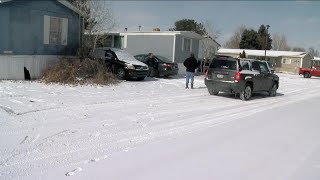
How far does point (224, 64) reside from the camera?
14797 mm

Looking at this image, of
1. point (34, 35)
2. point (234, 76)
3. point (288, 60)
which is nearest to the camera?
point (234, 76)

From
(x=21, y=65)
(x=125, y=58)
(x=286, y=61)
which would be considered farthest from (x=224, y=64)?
(x=286, y=61)

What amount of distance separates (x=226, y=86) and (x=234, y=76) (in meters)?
0.53

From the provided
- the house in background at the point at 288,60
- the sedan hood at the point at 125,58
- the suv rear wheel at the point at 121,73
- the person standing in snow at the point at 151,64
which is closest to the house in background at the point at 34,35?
the sedan hood at the point at 125,58

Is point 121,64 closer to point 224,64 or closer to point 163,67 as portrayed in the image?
point 163,67

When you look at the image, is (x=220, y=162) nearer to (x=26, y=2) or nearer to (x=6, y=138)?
(x=6, y=138)

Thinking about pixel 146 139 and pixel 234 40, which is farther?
pixel 234 40

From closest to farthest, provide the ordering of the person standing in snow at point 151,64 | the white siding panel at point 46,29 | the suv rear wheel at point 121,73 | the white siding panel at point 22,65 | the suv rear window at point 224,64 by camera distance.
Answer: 1. the suv rear window at point 224,64
2. the white siding panel at point 22,65
3. the white siding panel at point 46,29
4. the suv rear wheel at point 121,73
5. the person standing in snow at point 151,64

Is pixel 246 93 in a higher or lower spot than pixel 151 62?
lower

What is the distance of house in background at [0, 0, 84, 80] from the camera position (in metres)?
15.6

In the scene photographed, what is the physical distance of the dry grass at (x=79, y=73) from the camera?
15.8m

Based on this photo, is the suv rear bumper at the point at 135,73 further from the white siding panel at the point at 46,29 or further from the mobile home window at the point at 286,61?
the mobile home window at the point at 286,61

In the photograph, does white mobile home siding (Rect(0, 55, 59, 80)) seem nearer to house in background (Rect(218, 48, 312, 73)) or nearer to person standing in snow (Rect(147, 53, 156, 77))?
person standing in snow (Rect(147, 53, 156, 77))

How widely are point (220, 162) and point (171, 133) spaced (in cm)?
199
